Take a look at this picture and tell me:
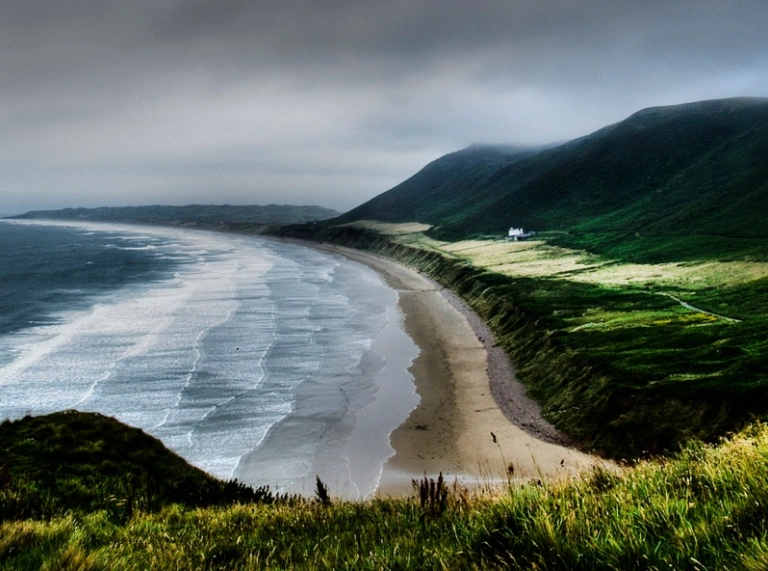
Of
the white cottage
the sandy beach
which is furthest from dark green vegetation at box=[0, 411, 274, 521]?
the white cottage

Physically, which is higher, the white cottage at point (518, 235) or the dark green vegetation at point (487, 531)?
the dark green vegetation at point (487, 531)

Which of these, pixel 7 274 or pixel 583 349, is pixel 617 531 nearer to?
pixel 583 349

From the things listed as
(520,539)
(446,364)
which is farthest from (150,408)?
(520,539)

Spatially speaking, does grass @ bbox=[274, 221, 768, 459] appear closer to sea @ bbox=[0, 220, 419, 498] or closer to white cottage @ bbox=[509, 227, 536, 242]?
sea @ bbox=[0, 220, 419, 498]

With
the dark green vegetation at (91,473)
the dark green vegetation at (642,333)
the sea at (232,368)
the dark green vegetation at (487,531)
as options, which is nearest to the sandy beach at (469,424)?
the sea at (232,368)

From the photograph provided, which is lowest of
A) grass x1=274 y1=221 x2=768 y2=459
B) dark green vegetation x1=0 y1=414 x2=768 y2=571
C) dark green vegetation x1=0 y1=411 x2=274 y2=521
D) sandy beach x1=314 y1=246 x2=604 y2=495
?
sandy beach x1=314 y1=246 x2=604 y2=495

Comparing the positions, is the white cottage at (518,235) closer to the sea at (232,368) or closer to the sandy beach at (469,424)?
the sea at (232,368)

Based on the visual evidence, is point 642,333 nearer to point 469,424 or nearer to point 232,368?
point 469,424
